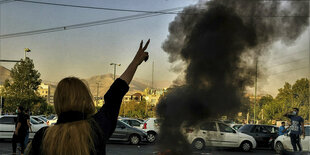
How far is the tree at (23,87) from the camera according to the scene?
48.8 meters

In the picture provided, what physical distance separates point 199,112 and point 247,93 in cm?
138

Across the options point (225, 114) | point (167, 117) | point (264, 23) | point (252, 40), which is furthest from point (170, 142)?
point (264, 23)

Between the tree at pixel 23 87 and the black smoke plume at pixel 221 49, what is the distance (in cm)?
4633

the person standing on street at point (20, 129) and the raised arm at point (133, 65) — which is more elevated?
the raised arm at point (133, 65)

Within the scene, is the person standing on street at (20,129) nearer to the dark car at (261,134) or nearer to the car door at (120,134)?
the car door at (120,134)

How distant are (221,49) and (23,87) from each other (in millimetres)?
48155

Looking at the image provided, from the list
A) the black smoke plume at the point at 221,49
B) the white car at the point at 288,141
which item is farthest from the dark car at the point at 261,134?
the black smoke plume at the point at 221,49

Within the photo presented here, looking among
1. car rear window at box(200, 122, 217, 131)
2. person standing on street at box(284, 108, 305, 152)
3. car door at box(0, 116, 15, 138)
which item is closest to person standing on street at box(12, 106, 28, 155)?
car door at box(0, 116, 15, 138)

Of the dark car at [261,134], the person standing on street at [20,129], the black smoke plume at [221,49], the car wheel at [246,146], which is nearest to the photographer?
the black smoke plume at [221,49]

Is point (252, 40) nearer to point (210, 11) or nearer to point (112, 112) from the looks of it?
point (210, 11)

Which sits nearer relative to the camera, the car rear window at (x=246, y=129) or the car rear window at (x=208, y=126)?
the car rear window at (x=208, y=126)

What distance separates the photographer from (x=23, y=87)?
1954 inches

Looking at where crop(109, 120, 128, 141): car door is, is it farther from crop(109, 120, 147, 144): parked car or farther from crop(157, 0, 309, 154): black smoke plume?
crop(157, 0, 309, 154): black smoke plume

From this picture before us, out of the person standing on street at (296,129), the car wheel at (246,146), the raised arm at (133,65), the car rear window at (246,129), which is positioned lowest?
the car wheel at (246,146)
